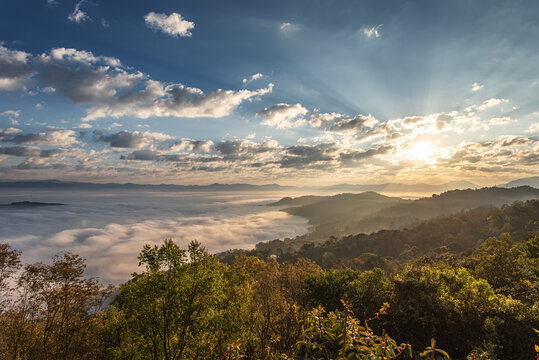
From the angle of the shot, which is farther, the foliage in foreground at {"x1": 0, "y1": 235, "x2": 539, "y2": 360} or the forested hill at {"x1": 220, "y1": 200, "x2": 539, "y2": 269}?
the forested hill at {"x1": 220, "y1": 200, "x2": 539, "y2": 269}

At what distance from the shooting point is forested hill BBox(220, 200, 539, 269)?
91250 mm

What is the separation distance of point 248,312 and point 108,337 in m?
13.5

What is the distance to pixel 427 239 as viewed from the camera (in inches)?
4481

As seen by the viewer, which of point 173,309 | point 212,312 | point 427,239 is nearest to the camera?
point 212,312

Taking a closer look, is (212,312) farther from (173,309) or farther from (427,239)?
(427,239)

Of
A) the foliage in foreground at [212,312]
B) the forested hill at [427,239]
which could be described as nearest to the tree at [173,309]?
the foliage in foreground at [212,312]

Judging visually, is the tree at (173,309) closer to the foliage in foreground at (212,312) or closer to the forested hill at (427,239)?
the foliage in foreground at (212,312)

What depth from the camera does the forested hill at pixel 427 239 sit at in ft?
299

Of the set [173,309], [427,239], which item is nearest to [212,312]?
[173,309]

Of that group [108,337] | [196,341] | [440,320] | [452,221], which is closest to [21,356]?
[108,337]

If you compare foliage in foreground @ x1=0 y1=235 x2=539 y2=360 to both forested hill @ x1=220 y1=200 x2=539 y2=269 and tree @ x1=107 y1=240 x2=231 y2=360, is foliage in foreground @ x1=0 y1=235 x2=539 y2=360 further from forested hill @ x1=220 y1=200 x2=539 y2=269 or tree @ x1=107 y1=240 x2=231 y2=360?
forested hill @ x1=220 y1=200 x2=539 y2=269

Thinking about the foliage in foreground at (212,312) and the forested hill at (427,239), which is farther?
the forested hill at (427,239)

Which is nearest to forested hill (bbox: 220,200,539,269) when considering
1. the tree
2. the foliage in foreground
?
the foliage in foreground

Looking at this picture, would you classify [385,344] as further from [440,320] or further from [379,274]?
[379,274]
